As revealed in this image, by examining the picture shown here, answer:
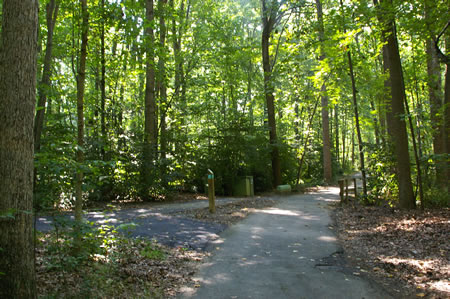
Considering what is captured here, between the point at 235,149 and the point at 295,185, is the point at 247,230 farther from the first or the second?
the point at 295,185

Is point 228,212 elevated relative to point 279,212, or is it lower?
elevated

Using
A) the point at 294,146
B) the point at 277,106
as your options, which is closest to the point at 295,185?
the point at 294,146

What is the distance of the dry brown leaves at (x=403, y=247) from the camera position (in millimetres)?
4805

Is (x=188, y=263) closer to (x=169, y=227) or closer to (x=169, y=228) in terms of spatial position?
(x=169, y=228)

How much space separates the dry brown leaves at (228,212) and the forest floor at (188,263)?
609 millimetres

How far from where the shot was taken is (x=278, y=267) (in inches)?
221

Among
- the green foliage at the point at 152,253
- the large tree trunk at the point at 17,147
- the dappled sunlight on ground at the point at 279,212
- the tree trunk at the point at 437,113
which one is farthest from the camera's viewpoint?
the dappled sunlight on ground at the point at 279,212

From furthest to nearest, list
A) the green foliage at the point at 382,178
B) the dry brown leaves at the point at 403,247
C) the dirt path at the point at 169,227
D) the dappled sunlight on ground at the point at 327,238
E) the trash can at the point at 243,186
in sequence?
the trash can at the point at 243,186, the green foliage at the point at 382,178, the dappled sunlight on ground at the point at 327,238, the dirt path at the point at 169,227, the dry brown leaves at the point at 403,247

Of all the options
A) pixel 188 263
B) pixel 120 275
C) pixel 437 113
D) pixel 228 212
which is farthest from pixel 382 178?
pixel 120 275

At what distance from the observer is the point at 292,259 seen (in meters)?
6.10

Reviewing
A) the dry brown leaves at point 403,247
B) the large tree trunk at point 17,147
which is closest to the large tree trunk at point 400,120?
the dry brown leaves at point 403,247

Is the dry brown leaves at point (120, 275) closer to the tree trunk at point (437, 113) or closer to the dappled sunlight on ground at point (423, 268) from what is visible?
the dappled sunlight on ground at point (423, 268)

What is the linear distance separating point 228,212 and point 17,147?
8245mm

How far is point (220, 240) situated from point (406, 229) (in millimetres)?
4447
